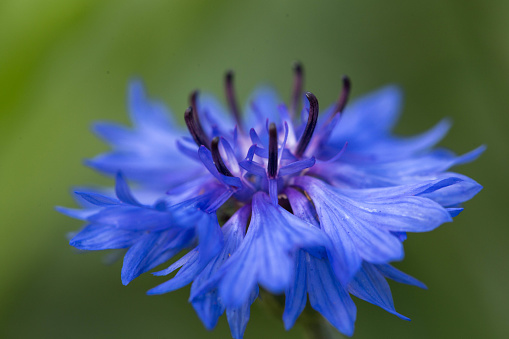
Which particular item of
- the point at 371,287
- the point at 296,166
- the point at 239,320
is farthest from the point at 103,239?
the point at 371,287

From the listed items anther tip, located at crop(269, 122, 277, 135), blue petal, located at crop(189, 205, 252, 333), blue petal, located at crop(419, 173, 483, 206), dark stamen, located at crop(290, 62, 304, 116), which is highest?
dark stamen, located at crop(290, 62, 304, 116)

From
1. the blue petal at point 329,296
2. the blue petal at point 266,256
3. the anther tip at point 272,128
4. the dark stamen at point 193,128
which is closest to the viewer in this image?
the blue petal at point 266,256

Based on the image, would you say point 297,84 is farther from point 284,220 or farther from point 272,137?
point 284,220

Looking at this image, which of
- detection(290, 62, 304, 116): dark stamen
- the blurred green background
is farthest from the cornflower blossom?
the blurred green background

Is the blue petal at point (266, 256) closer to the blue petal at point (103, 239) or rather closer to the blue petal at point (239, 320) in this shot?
the blue petal at point (239, 320)

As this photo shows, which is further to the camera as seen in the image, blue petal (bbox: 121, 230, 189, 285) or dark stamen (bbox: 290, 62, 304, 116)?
dark stamen (bbox: 290, 62, 304, 116)

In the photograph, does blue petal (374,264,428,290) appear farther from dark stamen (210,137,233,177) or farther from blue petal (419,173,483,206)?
dark stamen (210,137,233,177)

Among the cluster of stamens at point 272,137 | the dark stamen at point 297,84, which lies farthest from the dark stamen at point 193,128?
the dark stamen at point 297,84

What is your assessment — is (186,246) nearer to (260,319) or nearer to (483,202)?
(260,319)
